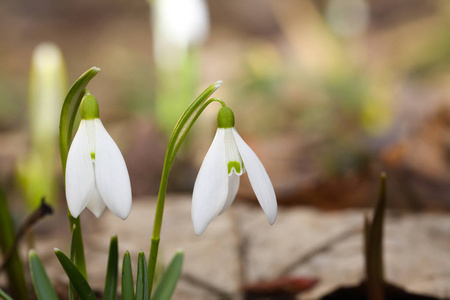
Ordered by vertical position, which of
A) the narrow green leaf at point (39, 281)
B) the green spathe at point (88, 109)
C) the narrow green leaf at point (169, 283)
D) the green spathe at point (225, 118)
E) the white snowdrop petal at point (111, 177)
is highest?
the green spathe at point (88, 109)

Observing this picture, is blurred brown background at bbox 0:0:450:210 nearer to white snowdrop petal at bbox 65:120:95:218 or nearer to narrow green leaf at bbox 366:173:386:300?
narrow green leaf at bbox 366:173:386:300

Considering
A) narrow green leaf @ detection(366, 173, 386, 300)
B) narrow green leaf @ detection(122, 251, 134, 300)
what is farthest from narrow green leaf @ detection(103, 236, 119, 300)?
narrow green leaf @ detection(366, 173, 386, 300)

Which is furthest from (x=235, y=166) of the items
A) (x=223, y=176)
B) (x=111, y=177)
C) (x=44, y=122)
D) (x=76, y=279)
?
(x=44, y=122)

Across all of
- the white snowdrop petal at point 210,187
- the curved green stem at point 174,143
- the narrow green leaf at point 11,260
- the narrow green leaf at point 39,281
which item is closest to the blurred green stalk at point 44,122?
the narrow green leaf at point 11,260

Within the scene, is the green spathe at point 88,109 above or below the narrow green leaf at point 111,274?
above

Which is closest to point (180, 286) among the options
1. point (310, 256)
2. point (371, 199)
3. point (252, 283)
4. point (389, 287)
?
point (252, 283)

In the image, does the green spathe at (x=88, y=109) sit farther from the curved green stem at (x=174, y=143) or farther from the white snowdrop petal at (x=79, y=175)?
the curved green stem at (x=174, y=143)
